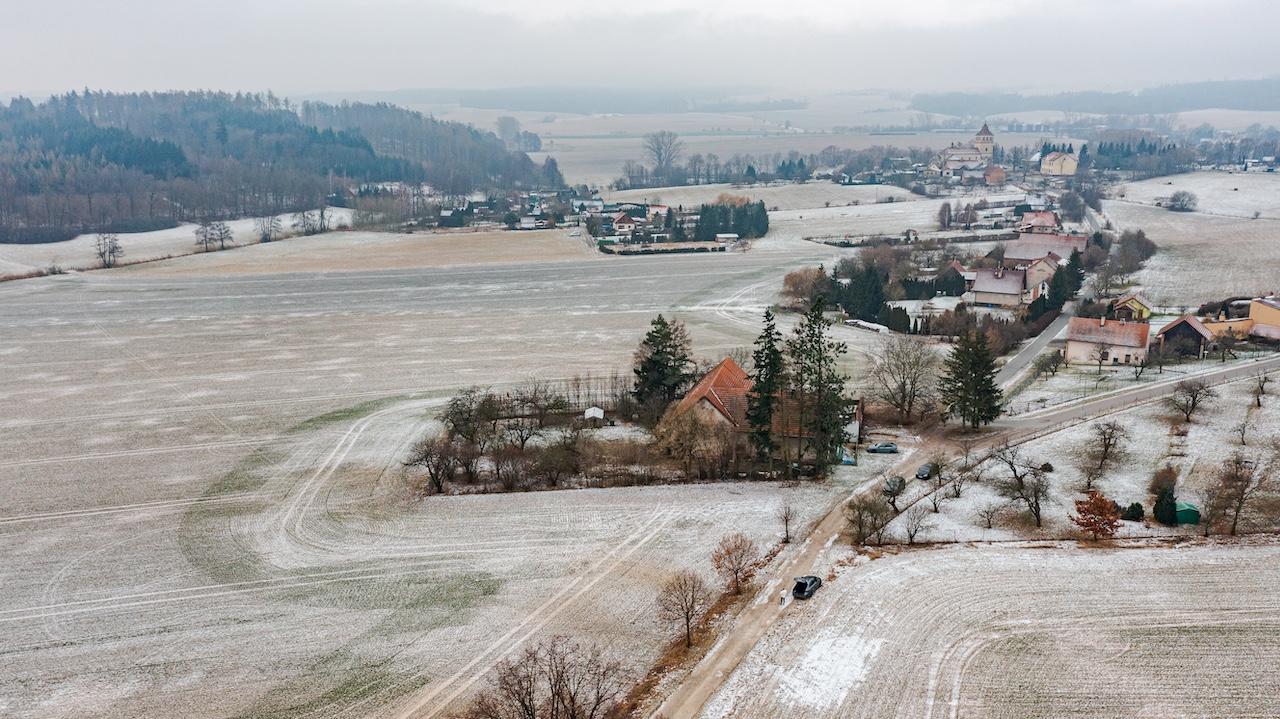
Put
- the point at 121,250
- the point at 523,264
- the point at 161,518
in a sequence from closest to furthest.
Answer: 1. the point at 161,518
2. the point at 523,264
3. the point at 121,250

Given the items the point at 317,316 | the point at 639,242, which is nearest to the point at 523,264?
the point at 639,242

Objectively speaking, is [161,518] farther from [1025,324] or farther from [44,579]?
[1025,324]

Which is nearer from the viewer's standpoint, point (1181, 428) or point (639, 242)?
point (1181, 428)

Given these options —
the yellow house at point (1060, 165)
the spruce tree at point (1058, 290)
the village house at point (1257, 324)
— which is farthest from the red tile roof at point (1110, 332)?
the yellow house at point (1060, 165)

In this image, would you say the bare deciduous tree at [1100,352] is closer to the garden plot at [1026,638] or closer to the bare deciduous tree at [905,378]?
the bare deciduous tree at [905,378]

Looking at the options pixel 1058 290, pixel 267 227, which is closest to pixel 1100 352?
pixel 1058 290
